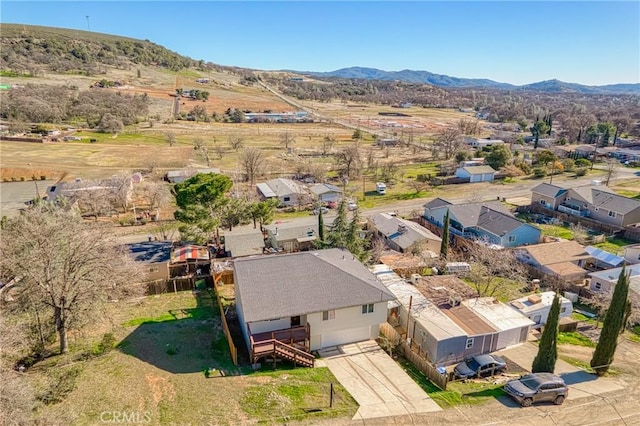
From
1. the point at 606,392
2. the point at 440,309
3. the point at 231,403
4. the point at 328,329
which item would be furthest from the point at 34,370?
the point at 606,392

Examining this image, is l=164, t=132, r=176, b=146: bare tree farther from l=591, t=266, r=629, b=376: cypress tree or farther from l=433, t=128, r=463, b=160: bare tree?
l=591, t=266, r=629, b=376: cypress tree

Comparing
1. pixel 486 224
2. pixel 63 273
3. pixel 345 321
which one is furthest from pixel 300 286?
pixel 486 224

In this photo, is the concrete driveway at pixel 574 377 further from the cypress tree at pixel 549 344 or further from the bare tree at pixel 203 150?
the bare tree at pixel 203 150

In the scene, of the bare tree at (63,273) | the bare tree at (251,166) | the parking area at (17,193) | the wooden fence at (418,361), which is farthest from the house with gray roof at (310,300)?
the bare tree at (251,166)

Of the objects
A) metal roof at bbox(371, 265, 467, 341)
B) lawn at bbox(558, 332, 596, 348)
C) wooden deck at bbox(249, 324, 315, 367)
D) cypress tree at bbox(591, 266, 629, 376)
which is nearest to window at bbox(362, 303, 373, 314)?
metal roof at bbox(371, 265, 467, 341)

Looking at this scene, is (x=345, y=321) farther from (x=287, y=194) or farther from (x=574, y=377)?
(x=287, y=194)

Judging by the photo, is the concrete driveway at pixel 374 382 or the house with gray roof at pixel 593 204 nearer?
the concrete driveway at pixel 374 382
